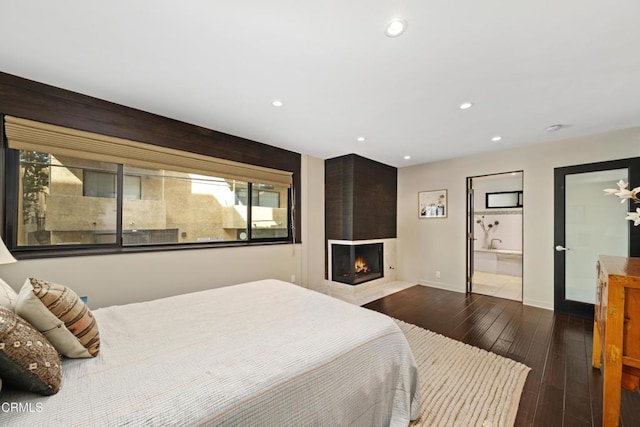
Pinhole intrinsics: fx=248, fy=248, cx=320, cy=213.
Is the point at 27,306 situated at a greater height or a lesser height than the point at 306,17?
lesser

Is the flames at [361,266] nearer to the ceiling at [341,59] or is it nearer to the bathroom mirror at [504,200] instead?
the ceiling at [341,59]

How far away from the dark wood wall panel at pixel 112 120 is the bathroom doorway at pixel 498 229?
500 cm

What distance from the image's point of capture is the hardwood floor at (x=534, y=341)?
65.7 inches

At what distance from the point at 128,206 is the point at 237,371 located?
8.34ft

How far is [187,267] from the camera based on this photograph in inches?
114

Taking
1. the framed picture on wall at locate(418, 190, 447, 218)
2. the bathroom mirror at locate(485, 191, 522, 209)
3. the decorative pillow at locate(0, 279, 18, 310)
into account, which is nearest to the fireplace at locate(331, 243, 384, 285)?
the framed picture on wall at locate(418, 190, 447, 218)

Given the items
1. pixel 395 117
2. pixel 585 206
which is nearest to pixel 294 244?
pixel 395 117

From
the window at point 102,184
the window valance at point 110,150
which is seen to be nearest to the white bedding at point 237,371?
the window at point 102,184

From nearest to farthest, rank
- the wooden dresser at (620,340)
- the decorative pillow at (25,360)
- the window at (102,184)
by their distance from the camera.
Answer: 1. the decorative pillow at (25,360)
2. the wooden dresser at (620,340)
3. the window at (102,184)

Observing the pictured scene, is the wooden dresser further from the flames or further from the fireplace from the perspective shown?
the flames

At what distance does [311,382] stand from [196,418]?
1.51 ft

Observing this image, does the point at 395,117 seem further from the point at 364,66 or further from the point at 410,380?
the point at 410,380

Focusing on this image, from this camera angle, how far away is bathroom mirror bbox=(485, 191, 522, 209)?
5855 mm

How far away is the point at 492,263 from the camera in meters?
6.02
